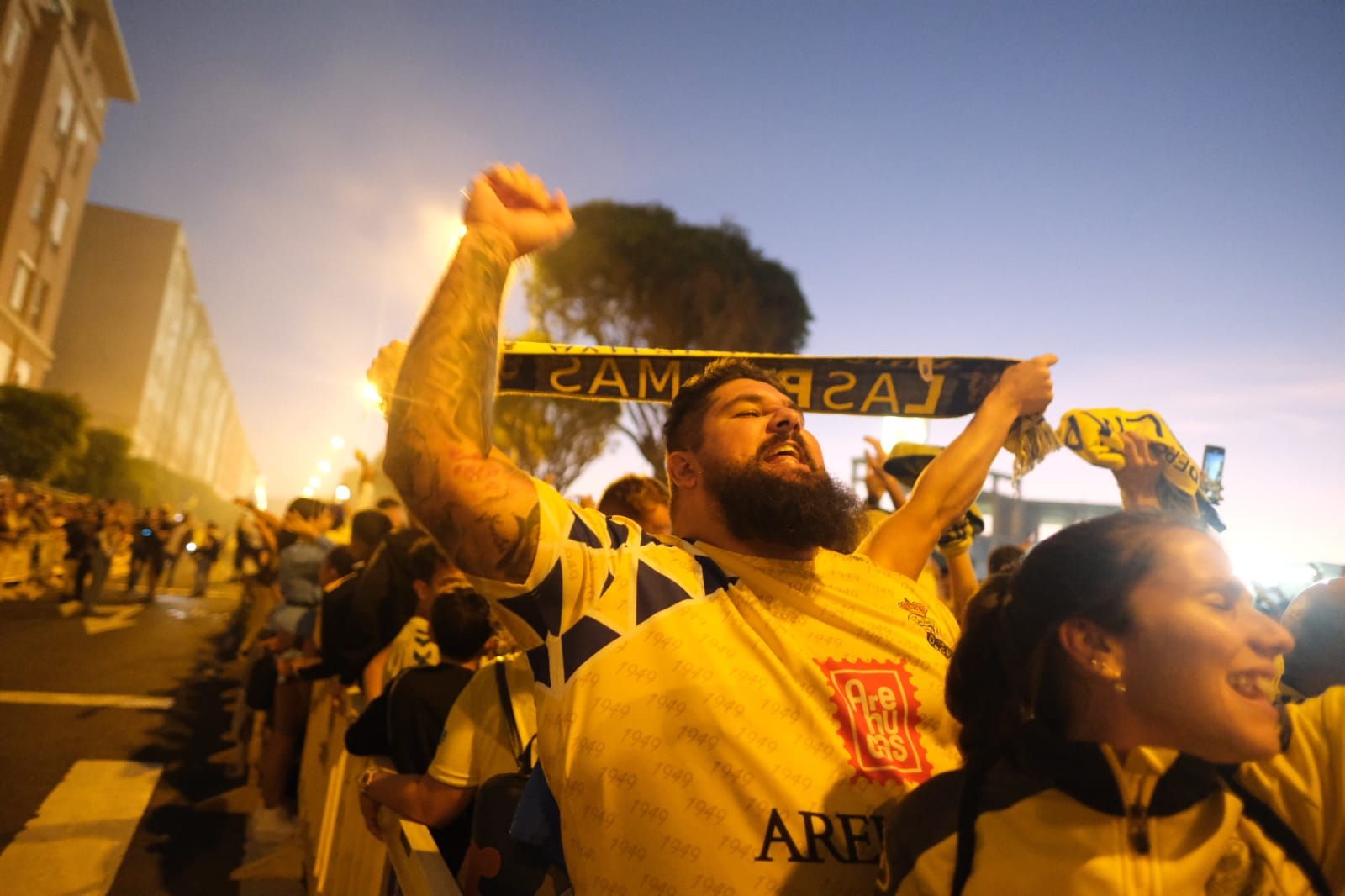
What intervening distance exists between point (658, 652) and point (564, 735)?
→ 22cm

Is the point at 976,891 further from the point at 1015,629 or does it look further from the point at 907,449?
the point at 907,449

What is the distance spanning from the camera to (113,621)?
13344 millimetres

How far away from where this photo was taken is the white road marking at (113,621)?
12.3 m

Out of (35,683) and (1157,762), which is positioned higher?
(1157,762)

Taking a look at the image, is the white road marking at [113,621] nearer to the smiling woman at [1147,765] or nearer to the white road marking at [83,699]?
the white road marking at [83,699]

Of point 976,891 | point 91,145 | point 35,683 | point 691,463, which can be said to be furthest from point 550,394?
point 91,145

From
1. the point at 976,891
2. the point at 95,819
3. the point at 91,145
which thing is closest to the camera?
the point at 976,891

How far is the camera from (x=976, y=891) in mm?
1164

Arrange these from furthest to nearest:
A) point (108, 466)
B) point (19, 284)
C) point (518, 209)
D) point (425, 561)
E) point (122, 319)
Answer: point (122, 319)
point (108, 466)
point (19, 284)
point (425, 561)
point (518, 209)

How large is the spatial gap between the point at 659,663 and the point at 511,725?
1169 millimetres

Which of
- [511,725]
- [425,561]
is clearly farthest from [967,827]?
[425,561]

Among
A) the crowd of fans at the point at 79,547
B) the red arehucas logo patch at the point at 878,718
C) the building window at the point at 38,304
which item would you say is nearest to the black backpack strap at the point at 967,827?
the red arehucas logo patch at the point at 878,718

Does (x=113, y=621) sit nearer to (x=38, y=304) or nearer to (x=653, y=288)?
(x=653, y=288)

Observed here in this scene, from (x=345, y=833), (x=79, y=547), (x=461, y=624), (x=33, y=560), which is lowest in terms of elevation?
(x=33, y=560)
